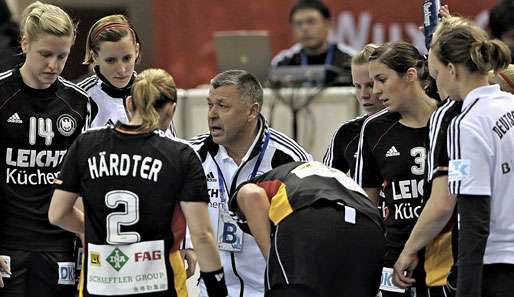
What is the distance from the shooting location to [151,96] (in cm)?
506

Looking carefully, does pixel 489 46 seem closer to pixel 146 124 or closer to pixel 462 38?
pixel 462 38

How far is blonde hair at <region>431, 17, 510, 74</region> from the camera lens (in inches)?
193

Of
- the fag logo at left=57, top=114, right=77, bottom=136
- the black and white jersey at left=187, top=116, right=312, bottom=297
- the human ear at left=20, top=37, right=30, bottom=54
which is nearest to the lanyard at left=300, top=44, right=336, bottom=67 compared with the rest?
the black and white jersey at left=187, top=116, right=312, bottom=297

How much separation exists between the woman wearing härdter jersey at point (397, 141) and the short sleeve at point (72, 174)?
4.97ft

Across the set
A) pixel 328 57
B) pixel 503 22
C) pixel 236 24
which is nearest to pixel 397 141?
pixel 503 22

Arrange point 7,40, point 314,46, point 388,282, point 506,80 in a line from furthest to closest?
point 314,46 < point 7,40 < point 388,282 < point 506,80

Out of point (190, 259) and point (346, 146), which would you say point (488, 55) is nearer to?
point (346, 146)

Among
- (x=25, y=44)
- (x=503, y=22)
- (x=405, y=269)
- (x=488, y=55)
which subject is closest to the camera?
(x=488, y=55)

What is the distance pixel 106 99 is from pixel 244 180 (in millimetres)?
874

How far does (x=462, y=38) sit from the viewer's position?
16.2 ft

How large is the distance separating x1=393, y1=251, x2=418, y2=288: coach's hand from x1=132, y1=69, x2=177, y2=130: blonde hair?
1272mm

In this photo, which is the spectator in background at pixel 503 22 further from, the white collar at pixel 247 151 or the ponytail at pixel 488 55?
the ponytail at pixel 488 55

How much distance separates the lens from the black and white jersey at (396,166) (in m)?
5.66

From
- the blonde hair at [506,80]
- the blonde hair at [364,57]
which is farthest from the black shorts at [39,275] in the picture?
the blonde hair at [506,80]
